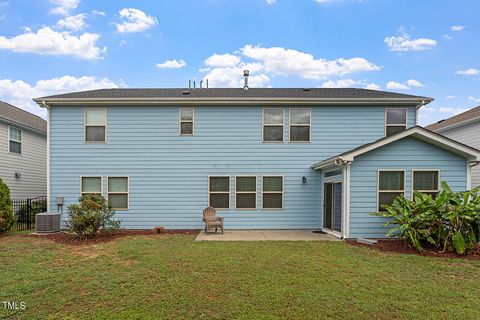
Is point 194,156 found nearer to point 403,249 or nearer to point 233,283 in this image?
point 233,283

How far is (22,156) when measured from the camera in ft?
44.3

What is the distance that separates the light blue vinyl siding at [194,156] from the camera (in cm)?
1035

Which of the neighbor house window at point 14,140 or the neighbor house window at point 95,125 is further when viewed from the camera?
the neighbor house window at point 14,140

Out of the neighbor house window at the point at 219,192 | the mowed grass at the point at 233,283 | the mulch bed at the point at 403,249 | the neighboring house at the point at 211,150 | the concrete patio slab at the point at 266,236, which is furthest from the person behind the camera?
the neighbor house window at the point at 219,192

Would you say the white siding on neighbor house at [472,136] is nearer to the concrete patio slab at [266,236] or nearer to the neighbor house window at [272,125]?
the concrete patio slab at [266,236]

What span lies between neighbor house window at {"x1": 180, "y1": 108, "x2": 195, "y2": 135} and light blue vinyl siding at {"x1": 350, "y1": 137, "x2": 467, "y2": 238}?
18.7 ft

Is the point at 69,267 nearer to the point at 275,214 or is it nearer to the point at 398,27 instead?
the point at 275,214

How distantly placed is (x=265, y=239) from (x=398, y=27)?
12710 mm

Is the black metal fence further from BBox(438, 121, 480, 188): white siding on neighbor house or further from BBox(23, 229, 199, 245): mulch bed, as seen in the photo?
BBox(438, 121, 480, 188): white siding on neighbor house

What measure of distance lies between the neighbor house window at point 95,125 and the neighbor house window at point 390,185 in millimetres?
9581

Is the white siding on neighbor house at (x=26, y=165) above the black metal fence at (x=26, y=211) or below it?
above

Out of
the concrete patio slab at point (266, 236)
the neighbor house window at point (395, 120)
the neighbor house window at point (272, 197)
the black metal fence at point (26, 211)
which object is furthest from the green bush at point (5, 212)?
the neighbor house window at point (395, 120)

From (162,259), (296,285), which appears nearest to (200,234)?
(162,259)

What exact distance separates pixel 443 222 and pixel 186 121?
8356mm
